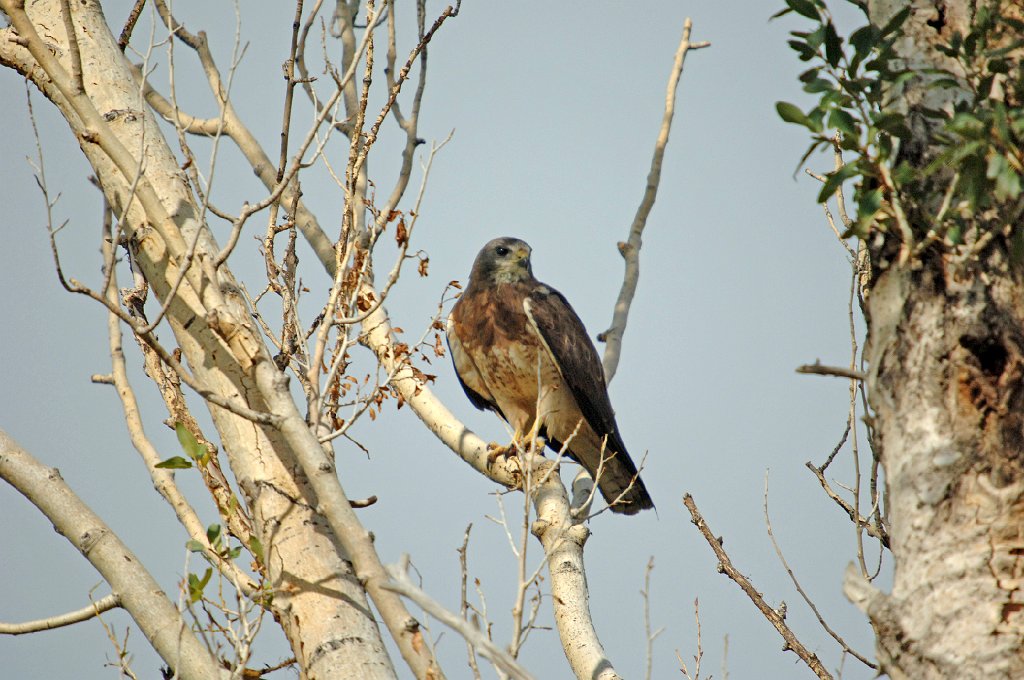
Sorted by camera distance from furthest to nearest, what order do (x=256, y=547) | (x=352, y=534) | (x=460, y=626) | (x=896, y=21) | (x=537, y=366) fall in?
(x=537, y=366), (x=256, y=547), (x=352, y=534), (x=896, y=21), (x=460, y=626)

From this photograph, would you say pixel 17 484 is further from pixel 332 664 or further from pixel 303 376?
pixel 332 664

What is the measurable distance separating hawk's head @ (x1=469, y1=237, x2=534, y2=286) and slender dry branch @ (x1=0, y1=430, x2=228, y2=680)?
3.66 meters

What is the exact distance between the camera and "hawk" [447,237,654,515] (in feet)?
18.9

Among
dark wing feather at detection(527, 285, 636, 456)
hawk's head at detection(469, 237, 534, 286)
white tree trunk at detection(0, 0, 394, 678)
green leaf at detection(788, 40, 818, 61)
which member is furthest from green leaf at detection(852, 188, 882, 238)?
hawk's head at detection(469, 237, 534, 286)

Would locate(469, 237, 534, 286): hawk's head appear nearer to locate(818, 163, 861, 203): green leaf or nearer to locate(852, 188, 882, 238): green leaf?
locate(818, 163, 861, 203): green leaf

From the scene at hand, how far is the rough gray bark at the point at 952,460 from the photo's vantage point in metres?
1.71

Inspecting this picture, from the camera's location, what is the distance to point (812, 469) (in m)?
3.29

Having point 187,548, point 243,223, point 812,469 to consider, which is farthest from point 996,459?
point 187,548

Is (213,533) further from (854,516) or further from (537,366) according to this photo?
(537,366)

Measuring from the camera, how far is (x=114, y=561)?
8.78ft

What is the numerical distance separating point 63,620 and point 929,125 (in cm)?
266

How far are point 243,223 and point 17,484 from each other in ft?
3.41

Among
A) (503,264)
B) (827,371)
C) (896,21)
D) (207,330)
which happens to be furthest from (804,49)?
(503,264)

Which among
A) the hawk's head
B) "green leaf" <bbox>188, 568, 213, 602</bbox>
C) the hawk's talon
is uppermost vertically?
the hawk's head
